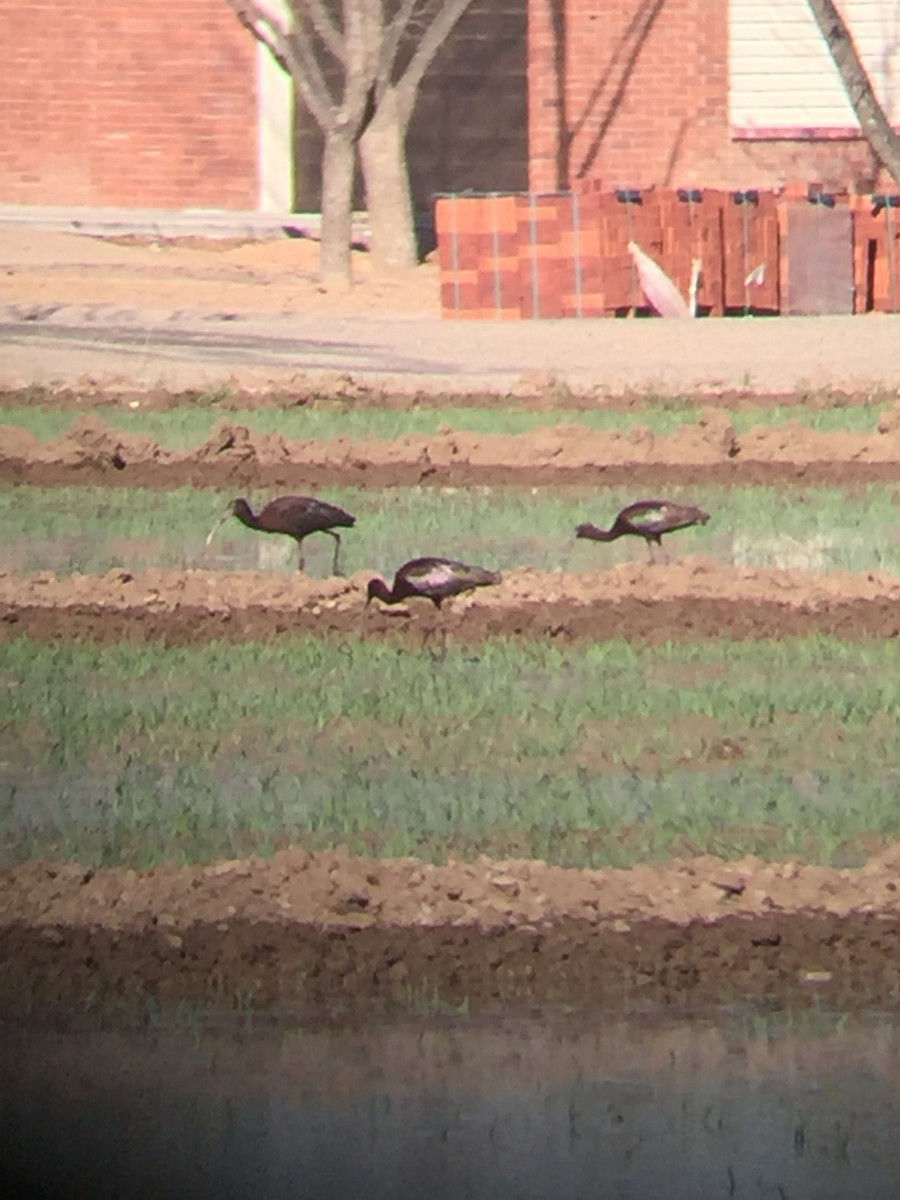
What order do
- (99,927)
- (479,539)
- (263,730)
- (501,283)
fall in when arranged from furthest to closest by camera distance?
(501,283), (479,539), (263,730), (99,927)

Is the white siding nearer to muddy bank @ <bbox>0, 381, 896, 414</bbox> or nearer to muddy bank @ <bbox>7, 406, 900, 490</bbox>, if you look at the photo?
muddy bank @ <bbox>0, 381, 896, 414</bbox>

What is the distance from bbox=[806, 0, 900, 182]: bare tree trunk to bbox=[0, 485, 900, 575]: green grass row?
44.9ft

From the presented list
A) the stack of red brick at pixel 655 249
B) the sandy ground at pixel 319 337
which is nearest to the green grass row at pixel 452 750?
the sandy ground at pixel 319 337

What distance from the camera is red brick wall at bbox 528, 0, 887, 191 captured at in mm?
30578

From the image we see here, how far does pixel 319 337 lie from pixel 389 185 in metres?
5.10

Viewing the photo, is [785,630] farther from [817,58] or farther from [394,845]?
[817,58]

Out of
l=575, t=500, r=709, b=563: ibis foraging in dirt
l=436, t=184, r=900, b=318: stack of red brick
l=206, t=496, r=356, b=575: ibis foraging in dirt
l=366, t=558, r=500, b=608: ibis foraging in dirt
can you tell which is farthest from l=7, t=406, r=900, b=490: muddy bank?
l=436, t=184, r=900, b=318: stack of red brick

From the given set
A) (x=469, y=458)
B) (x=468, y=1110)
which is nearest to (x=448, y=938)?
(x=468, y=1110)

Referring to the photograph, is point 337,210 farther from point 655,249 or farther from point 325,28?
point 655,249

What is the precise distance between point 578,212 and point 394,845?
58.8 feet

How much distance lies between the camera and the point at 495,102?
30984 millimetres

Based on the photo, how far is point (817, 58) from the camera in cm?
3081

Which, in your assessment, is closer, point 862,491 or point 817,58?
point 862,491

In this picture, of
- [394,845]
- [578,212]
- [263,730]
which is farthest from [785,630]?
[578,212]
